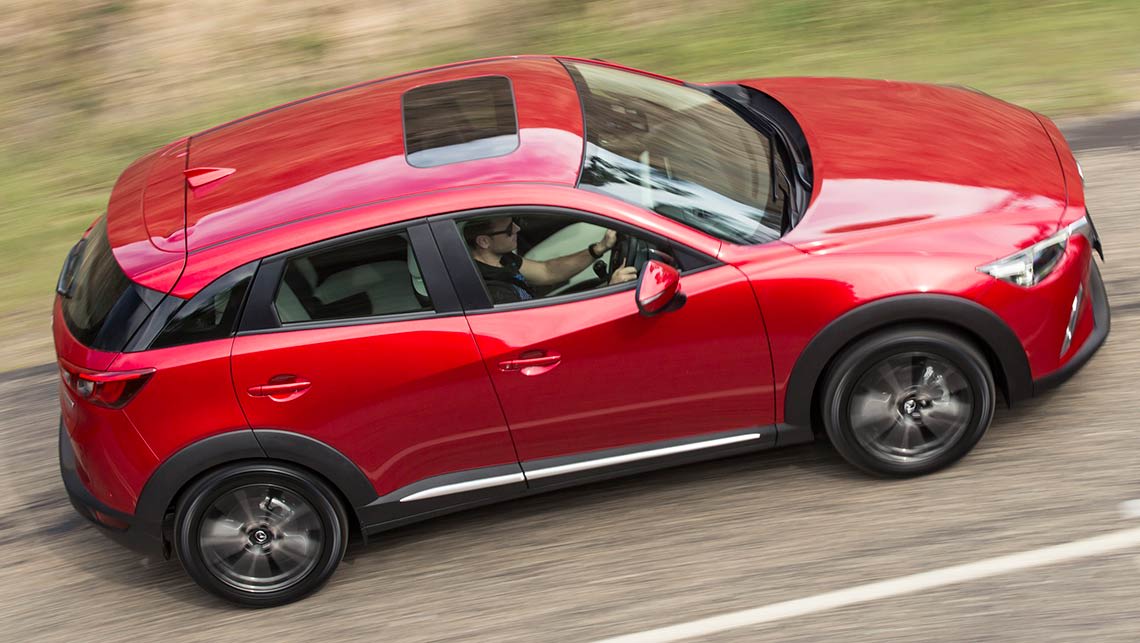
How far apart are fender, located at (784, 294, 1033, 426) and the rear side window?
1.47 metres

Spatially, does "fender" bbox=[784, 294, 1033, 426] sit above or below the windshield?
below

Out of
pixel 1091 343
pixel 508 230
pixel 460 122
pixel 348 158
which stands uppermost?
pixel 460 122

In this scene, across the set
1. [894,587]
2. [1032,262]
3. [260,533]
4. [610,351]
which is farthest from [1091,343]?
[260,533]

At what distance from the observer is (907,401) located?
4.69 metres

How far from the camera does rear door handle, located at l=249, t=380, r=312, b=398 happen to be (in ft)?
14.8

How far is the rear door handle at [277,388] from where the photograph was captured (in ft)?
14.8

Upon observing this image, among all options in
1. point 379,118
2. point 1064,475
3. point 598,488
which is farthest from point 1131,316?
point 379,118

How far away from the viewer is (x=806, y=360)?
4.61 m

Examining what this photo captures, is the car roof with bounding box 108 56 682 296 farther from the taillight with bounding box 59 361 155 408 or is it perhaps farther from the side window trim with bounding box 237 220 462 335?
the taillight with bounding box 59 361 155 408

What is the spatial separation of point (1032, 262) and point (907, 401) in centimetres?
73

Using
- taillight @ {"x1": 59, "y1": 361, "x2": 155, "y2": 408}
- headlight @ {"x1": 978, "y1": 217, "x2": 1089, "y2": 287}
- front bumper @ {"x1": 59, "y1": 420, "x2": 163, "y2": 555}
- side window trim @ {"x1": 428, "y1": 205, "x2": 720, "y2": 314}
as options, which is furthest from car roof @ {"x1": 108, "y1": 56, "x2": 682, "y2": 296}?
headlight @ {"x1": 978, "y1": 217, "x2": 1089, "y2": 287}

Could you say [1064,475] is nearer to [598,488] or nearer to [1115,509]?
[1115,509]

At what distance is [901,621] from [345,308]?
2.40 meters

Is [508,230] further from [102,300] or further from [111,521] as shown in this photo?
[111,521]
